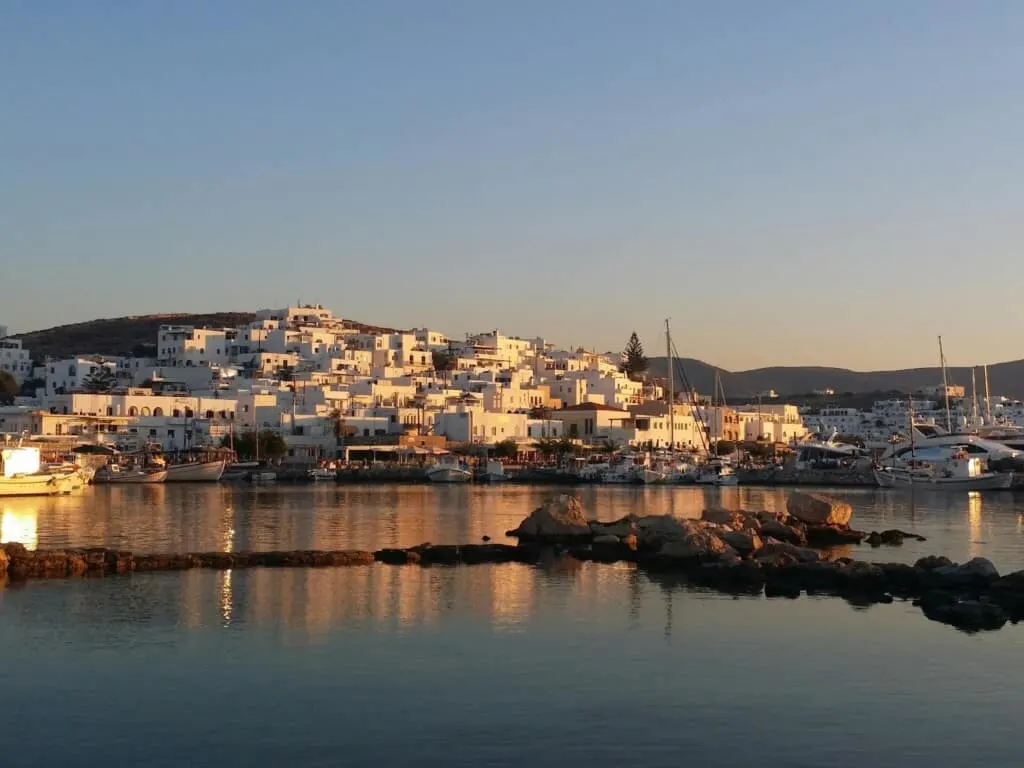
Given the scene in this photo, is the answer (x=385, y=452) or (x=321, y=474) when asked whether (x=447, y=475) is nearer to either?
(x=321, y=474)

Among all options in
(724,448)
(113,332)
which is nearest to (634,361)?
(724,448)

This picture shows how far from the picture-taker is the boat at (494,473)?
8198cm

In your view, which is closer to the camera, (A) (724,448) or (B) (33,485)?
(B) (33,485)

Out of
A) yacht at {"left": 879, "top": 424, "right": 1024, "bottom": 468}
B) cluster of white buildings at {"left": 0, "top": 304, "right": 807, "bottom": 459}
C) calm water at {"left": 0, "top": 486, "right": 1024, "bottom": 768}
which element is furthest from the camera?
cluster of white buildings at {"left": 0, "top": 304, "right": 807, "bottom": 459}

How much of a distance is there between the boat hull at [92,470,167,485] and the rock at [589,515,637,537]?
47.7 meters

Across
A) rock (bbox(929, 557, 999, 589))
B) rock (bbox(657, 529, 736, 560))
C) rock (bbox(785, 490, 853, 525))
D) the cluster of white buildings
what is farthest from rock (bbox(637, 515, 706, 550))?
the cluster of white buildings

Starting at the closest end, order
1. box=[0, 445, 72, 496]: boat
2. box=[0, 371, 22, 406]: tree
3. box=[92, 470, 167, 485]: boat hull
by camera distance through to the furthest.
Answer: box=[0, 445, 72, 496]: boat → box=[92, 470, 167, 485]: boat hull → box=[0, 371, 22, 406]: tree

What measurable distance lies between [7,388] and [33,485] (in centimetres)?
5091

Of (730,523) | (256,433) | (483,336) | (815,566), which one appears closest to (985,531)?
(730,523)

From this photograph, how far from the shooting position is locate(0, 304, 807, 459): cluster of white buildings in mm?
87312

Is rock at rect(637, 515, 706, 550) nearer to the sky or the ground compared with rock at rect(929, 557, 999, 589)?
nearer to the sky

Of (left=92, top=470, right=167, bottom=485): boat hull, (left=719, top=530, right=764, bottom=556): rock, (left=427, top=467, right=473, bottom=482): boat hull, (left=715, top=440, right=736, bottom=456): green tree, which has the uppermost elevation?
(left=715, top=440, right=736, bottom=456): green tree

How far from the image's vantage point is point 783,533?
34.1m

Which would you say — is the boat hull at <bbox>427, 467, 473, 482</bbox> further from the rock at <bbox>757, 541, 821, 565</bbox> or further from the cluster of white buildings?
the rock at <bbox>757, 541, 821, 565</bbox>
